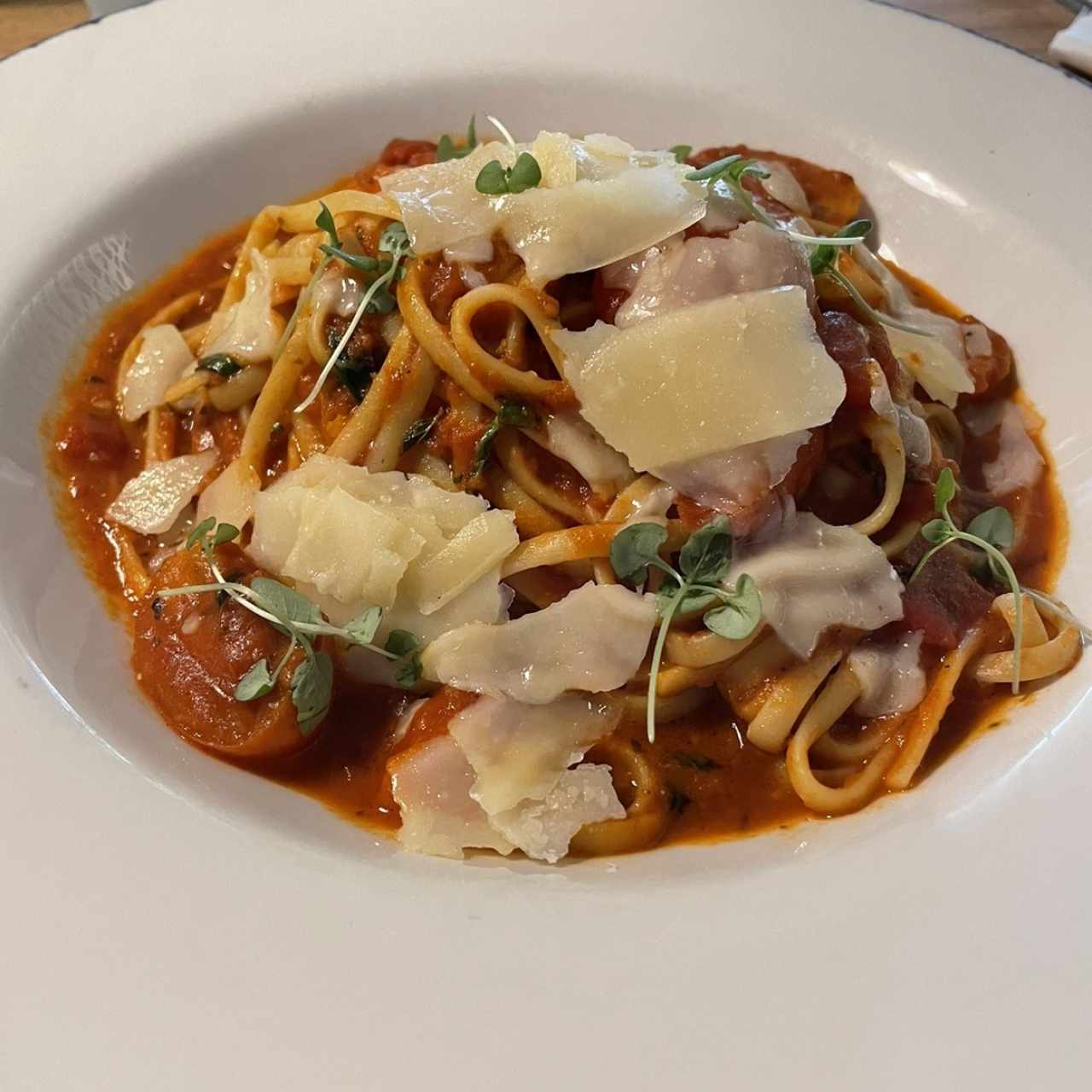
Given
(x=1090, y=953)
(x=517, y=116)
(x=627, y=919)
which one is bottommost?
(x=627, y=919)

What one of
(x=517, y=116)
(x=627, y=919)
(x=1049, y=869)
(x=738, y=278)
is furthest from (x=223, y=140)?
(x=1049, y=869)

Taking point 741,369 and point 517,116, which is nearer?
point 741,369

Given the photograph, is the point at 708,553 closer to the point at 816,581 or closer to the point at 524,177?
the point at 816,581

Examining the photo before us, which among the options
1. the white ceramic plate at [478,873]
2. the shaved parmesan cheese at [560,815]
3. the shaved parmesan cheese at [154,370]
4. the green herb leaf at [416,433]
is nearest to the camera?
the white ceramic plate at [478,873]

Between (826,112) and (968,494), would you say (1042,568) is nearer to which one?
(968,494)

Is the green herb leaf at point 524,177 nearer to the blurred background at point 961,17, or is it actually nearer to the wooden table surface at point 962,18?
the blurred background at point 961,17

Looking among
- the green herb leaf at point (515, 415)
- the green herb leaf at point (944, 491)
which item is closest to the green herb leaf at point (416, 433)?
the green herb leaf at point (515, 415)
